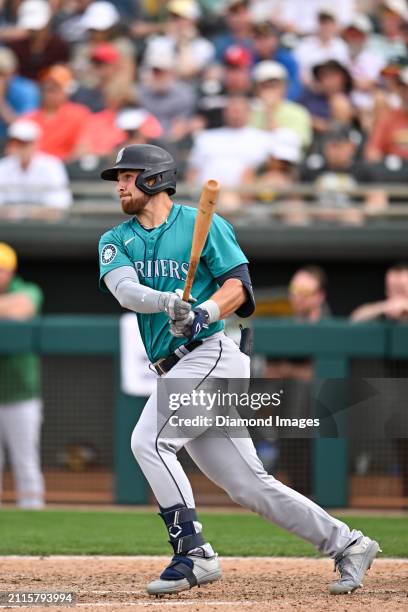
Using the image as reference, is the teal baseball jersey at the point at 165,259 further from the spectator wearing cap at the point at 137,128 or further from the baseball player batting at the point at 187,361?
the spectator wearing cap at the point at 137,128

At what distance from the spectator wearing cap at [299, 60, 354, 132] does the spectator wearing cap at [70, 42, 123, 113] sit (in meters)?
1.80

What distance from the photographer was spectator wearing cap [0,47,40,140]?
458 inches

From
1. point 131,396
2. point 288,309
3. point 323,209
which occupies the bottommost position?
point 131,396

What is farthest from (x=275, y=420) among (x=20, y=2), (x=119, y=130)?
(x=20, y=2)

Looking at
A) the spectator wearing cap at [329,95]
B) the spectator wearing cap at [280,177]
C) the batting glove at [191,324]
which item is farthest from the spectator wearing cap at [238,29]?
the batting glove at [191,324]

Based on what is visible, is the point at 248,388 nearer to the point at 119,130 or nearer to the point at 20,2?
the point at 119,130

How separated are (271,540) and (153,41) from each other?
639 centimetres

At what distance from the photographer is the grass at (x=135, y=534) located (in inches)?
264

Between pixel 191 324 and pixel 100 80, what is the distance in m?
7.25

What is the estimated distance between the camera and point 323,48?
12.0 metres

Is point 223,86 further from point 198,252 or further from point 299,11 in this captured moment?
point 198,252

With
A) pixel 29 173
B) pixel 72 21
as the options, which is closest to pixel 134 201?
pixel 29 173

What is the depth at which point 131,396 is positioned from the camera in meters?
9.16

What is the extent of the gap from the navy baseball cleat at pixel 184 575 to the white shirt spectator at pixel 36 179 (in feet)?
18.2
